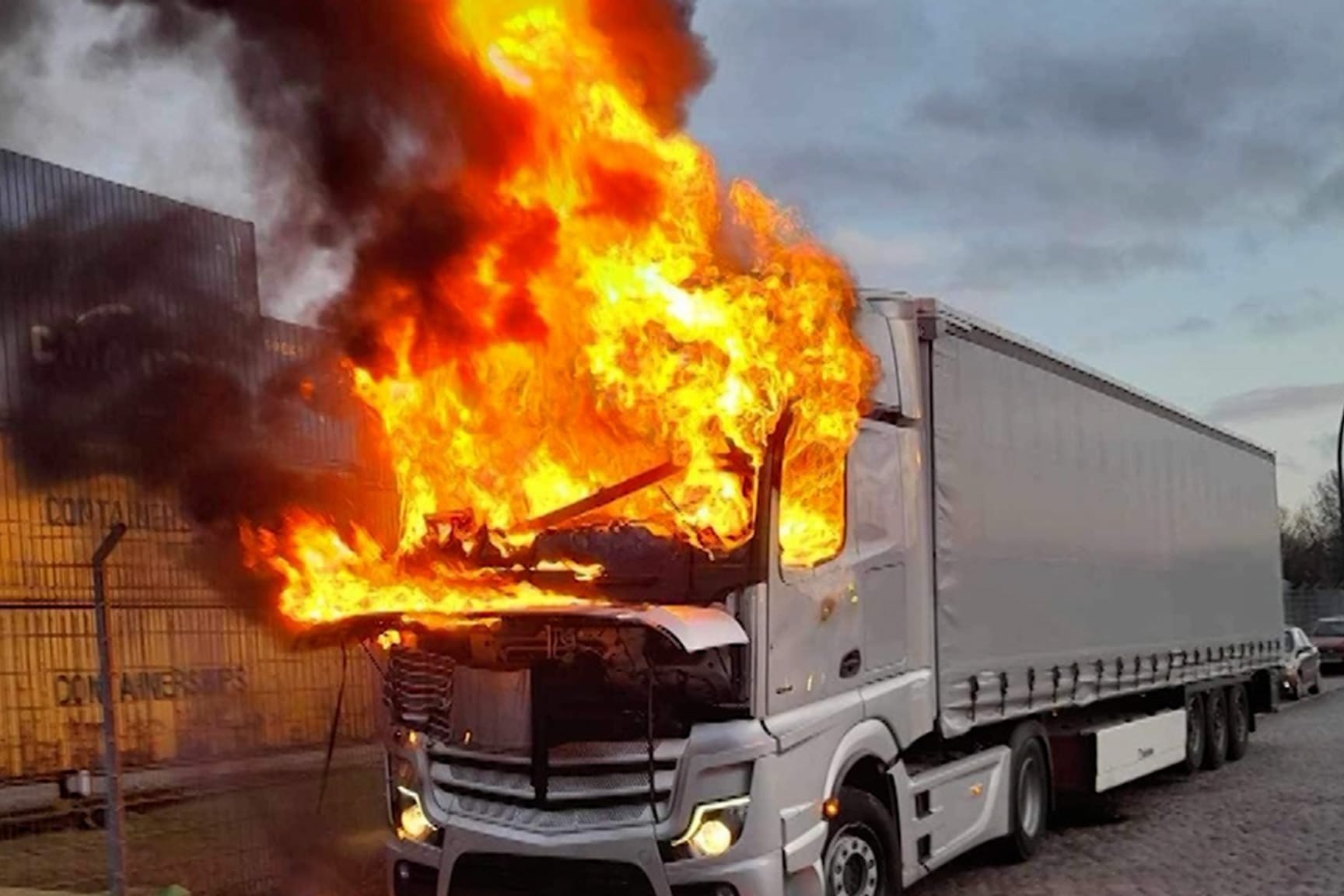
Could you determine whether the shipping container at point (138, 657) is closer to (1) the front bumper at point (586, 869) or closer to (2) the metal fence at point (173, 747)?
(2) the metal fence at point (173, 747)

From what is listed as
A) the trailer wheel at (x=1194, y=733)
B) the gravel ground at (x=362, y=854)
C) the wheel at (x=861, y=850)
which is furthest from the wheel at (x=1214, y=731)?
the wheel at (x=861, y=850)

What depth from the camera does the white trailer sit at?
277 inches

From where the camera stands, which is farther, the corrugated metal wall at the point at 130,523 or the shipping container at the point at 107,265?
the corrugated metal wall at the point at 130,523

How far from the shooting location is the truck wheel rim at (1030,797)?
35.7 ft

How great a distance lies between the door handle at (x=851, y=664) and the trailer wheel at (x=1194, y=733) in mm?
8712

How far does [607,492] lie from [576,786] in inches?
59.6

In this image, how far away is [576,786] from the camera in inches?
281

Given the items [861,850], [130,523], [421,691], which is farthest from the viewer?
[130,523]

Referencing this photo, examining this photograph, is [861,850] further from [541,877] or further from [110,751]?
[110,751]

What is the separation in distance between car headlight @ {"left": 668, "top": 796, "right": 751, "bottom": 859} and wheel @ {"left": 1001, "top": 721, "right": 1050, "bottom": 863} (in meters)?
4.17

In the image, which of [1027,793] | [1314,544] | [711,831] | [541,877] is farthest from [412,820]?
[1314,544]

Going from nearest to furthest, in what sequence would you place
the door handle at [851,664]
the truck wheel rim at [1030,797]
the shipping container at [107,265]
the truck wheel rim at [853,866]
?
the truck wheel rim at [853,866] < the door handle at [851,664] < the shipping container at [107,265] < the truck wheel rim at [1030,797]

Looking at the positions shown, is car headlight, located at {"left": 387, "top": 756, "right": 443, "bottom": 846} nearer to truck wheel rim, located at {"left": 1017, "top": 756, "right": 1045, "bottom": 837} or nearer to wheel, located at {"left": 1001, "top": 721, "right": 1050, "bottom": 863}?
wheel, located at {"left": 1001, "top": 721, "right": 1050, "bottom": 863}

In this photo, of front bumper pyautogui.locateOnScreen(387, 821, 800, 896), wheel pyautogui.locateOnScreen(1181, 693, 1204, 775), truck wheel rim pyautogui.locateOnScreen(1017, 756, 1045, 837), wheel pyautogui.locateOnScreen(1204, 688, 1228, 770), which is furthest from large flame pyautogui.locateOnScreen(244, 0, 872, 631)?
wheel pyautogui.locateOnScreen(1204, 688, 1228, 770)
